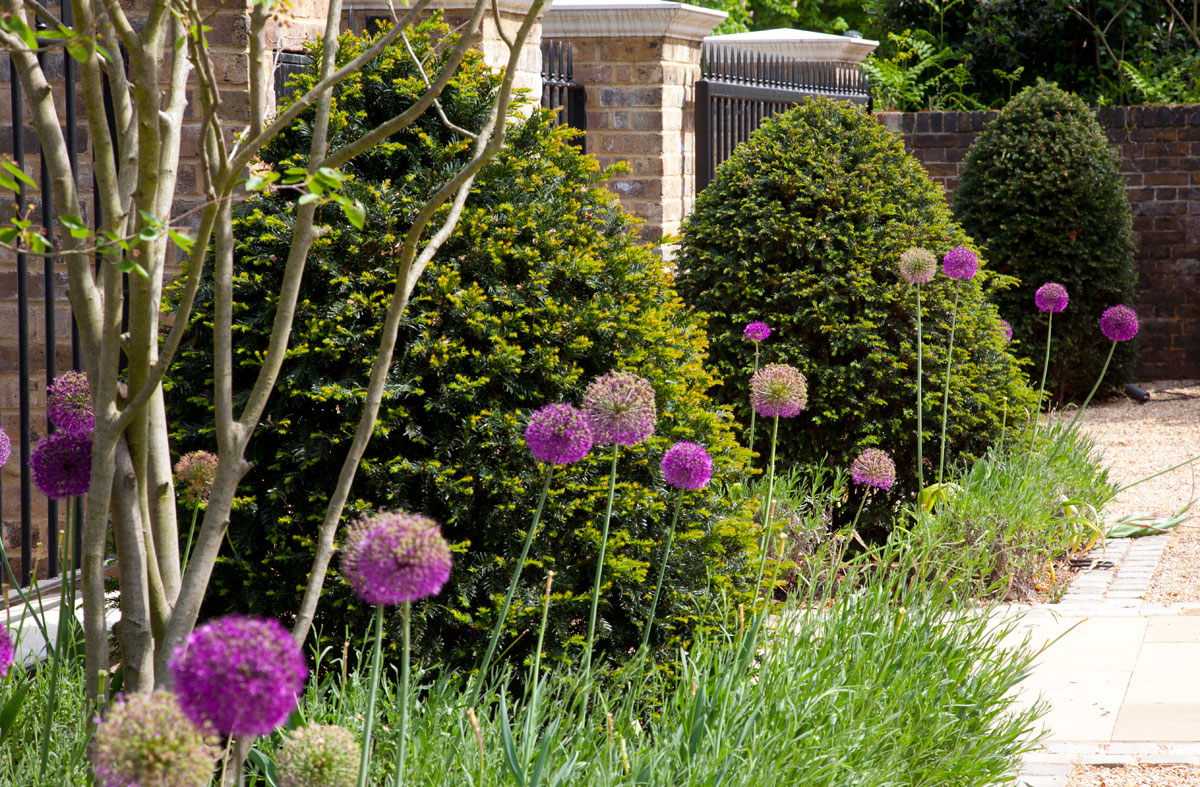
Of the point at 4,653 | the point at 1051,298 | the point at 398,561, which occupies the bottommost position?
the point at 4,653

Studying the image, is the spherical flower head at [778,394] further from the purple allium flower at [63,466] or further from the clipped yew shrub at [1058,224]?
the clipped yew shrub at [1058,224]

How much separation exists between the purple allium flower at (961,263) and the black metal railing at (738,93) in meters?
2.05

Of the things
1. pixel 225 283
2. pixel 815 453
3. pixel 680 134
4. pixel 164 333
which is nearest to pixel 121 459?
pixel 225 283

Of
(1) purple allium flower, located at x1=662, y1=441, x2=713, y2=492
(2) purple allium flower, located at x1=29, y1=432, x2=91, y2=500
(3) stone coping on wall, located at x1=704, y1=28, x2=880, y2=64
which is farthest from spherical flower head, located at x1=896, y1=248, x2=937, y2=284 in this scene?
(3) stone coping on wall, located at x1=704, y1=28, x2=880, y2=64

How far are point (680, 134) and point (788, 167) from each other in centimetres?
184

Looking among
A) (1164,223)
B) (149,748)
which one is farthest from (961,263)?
(1164,223)

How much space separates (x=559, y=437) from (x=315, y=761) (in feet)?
2.36

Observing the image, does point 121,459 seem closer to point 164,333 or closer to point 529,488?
point 529,488

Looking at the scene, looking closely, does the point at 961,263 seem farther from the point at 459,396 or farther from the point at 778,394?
the point at 459,396

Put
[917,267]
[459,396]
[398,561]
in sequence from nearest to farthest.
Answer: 1. [398,561]
2. [459,396]
3. [917,267]

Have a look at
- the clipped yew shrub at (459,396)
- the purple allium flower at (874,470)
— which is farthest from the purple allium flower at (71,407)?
the purple allium flower at (874,470)

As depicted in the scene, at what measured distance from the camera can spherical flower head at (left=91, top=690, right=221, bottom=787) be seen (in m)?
1.18

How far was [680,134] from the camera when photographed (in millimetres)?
7656

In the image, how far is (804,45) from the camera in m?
10.6
